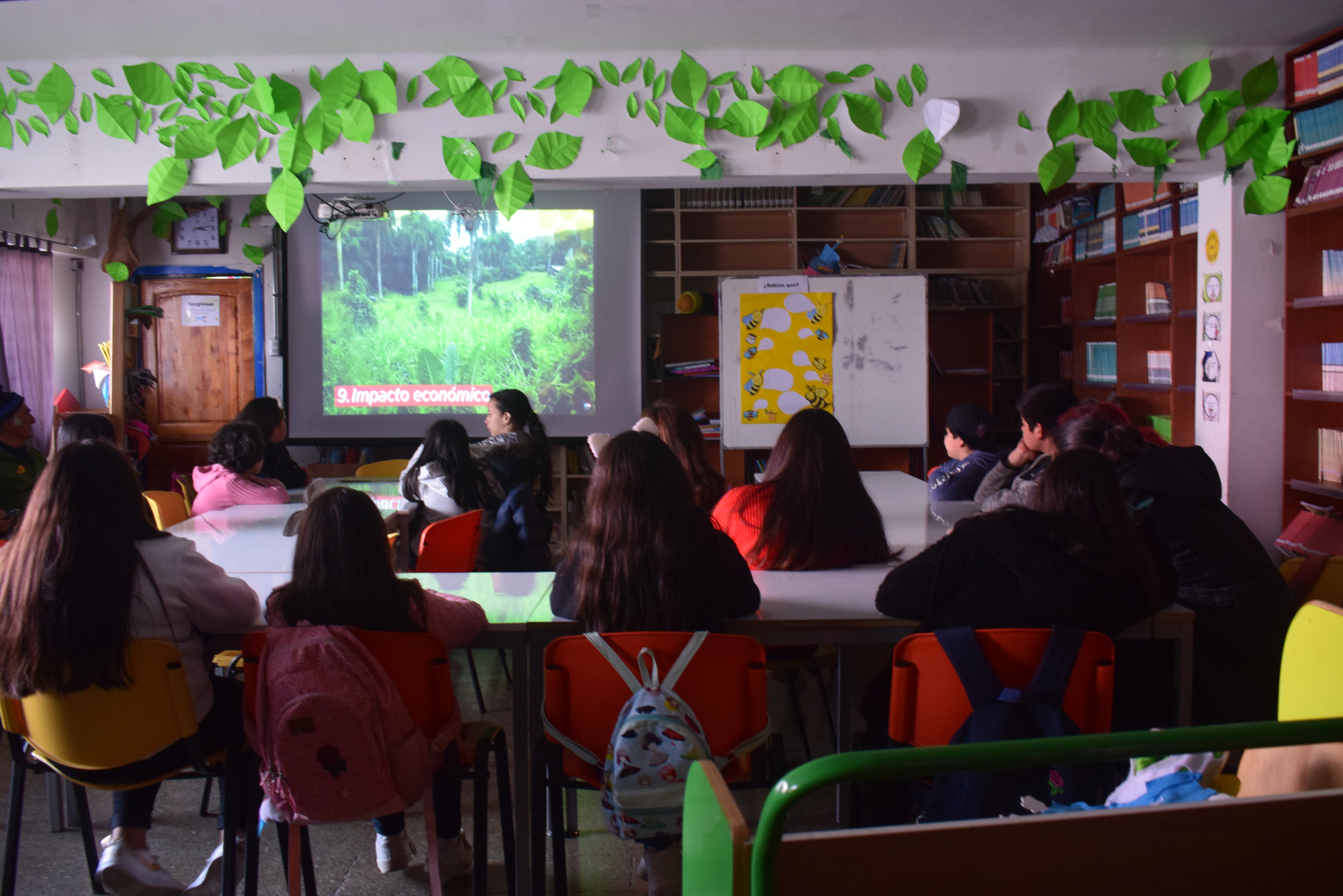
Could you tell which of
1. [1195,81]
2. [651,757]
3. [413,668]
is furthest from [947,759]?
[1195,81]

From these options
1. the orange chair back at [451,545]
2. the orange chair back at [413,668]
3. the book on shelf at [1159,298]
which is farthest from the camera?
the book on shelf at [1159,298]

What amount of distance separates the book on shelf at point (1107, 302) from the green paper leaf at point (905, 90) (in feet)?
8.69

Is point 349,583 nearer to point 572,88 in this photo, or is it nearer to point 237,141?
point 572,88

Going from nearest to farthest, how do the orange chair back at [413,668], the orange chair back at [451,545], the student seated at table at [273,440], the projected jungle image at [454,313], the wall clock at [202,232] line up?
the orange chair back at [413,668], the orange chair back at [451,545], the student seated at table at [273,440], the projected jungle image at [454,313], the wall clock at [202,232]

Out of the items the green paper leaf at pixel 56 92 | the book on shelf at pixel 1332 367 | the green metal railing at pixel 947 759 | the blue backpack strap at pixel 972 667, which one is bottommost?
the blue backpack strap at pixel 972 667

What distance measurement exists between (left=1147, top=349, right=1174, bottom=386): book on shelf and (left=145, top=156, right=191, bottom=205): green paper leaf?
4911 mm

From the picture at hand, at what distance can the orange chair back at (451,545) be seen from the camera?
2.97 metres

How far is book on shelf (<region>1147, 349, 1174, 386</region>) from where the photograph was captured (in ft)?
17.5

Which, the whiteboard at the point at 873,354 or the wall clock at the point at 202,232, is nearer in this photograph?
the whiteboard at the point at 873,354

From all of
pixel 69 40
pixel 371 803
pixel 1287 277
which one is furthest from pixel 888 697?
pixel 69 40

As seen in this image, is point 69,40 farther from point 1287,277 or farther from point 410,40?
point 1287,277

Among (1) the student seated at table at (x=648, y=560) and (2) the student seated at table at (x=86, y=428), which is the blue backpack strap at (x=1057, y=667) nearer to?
(1) the student seated at table at (x=648, y=560)

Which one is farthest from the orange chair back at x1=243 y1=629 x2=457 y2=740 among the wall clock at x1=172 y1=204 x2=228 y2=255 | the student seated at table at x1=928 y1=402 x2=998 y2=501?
the wall clock at x1=172 y1=204 x2=228 y2=255

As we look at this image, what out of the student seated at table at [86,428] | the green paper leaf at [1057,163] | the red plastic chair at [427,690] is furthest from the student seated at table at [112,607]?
the green paper leaf at [1057,163]
